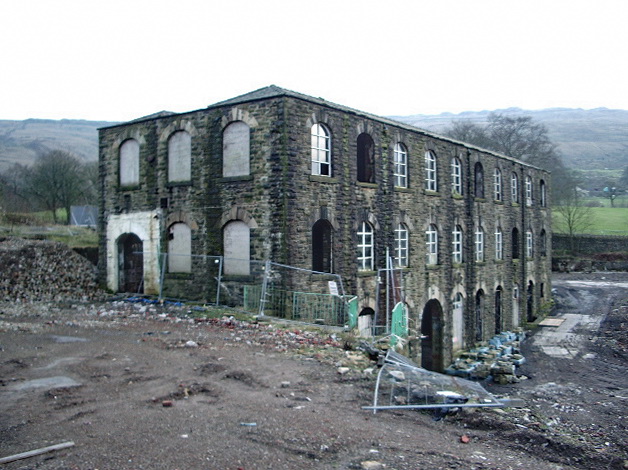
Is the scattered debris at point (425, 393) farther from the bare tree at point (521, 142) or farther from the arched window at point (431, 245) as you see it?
the bare tree at point (521, 142)

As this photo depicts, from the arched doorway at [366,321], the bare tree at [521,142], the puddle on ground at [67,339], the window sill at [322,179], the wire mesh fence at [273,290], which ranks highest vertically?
the bare tree at [521,142]

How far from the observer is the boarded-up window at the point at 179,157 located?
17.8 metres

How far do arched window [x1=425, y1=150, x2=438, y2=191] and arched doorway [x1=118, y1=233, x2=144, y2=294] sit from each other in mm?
11534

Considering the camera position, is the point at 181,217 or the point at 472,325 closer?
the point at 181,217

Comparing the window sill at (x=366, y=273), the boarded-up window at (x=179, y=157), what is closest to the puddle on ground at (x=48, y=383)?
the boarded-up window at (x=179, y=157)

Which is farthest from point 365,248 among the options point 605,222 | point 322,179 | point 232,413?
point 605,222

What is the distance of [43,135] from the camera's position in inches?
5002

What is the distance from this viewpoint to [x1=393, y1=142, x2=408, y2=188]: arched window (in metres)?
19.6

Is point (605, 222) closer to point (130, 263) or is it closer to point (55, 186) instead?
point (55, 186)

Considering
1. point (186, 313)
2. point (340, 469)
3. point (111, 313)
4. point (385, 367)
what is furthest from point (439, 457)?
point (111, 313)

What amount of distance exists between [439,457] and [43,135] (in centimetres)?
14048

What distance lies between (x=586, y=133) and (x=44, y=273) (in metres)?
153

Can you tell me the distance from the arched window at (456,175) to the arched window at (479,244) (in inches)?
104

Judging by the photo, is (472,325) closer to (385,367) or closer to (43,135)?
(385,367)
